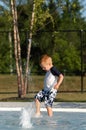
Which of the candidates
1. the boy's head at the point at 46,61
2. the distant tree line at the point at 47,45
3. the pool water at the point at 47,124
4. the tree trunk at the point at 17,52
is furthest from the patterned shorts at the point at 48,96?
the distant tree line at the point at 47,45

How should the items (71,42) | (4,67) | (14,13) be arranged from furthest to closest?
(71,42) < (4,67) < (14,13)

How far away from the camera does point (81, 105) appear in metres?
11.9

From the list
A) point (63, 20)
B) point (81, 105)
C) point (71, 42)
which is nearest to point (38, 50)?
point (71, 42)

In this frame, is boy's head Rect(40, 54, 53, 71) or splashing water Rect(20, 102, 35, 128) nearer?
splashing water Rect(20, 102, 35, 128)

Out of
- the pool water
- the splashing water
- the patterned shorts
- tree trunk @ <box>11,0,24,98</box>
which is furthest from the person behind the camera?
tree trunk @ <box>11,0,24,98</box>

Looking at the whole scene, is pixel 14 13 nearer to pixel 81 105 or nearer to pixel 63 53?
pixel 81 105

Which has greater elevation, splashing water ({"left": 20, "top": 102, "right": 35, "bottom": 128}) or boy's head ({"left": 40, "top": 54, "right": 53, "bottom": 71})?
boy's head ({"left": 40, "top": 54, "right": 53, "bottom": 71})

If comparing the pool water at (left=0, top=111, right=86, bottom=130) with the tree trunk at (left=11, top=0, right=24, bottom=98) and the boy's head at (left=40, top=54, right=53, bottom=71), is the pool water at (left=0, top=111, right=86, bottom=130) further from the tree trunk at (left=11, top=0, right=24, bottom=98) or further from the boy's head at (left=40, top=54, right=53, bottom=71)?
the tree trunk at (left=11, top=0, right=24, bottom=98)

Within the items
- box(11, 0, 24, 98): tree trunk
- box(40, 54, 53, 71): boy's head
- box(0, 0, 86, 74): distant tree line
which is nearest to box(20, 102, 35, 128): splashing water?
box(40, 54, 53, 71): boy's head

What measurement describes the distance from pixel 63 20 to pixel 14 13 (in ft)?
52.3

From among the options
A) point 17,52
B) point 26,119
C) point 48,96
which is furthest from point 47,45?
point 26,119

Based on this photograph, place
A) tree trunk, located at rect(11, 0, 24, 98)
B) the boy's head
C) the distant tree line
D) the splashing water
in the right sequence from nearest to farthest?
the splashing water, the boy's head, tree trunk, located at rect(11, 0, 24, 98), the distant tree line

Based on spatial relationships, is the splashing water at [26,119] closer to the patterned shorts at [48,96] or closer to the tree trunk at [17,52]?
the patterned shorts at [48,96]

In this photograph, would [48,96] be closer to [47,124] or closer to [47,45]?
[47,124]
